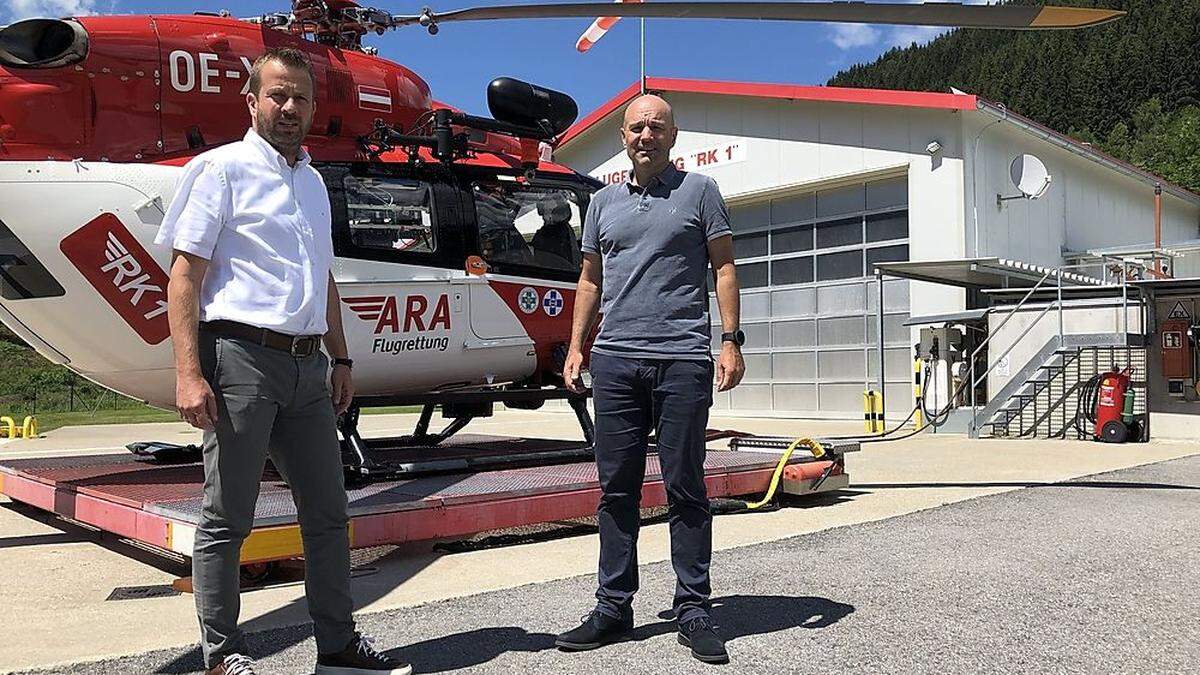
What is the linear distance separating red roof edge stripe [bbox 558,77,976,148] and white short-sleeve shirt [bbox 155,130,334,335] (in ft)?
39.2

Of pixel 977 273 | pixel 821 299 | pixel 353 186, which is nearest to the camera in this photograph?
pixel 353 186

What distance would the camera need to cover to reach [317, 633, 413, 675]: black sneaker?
124 inches

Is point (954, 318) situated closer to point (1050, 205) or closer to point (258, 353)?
point (1050, 205)

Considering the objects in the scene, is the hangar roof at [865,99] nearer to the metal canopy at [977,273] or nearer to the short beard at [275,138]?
the metal canopy at [977,273]

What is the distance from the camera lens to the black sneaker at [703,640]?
3309 millimetres

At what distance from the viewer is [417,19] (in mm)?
6258

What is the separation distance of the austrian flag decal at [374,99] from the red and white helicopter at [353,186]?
0.05ft

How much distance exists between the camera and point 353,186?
6.16 m

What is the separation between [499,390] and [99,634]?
3.31 m

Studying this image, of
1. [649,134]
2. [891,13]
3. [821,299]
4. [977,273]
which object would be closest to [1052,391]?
[977,273]

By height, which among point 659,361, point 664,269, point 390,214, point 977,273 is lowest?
point 659,361

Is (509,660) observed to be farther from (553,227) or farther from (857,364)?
(857,364)

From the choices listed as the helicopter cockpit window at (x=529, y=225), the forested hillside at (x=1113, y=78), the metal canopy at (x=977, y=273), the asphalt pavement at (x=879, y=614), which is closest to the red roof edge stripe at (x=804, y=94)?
the metal canopy at (x=977, y=273)

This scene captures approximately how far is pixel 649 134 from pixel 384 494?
2704mm
